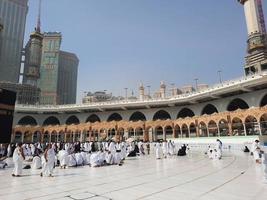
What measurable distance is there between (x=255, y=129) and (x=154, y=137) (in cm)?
1526

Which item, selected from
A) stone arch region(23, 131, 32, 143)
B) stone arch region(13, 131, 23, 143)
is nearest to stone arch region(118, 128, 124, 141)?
stone arch region(23, 131, 32, 143)

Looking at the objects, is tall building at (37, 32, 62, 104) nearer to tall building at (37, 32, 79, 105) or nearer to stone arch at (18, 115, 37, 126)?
tall building at (37, 32, 79, 105)

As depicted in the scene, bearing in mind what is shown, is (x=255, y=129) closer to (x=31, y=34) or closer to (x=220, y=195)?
(x=220, y=195)

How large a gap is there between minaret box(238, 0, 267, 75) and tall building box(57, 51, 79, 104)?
247ft

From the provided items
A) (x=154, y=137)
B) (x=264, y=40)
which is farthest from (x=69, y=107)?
(x=264, y=40)

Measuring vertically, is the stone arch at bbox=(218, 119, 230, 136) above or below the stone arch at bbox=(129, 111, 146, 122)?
below

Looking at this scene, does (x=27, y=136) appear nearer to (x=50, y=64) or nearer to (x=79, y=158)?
(x=79, y=158)

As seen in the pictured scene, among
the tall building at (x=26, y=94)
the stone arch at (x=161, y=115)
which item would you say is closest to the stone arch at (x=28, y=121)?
the stone arch at (x=161, y=115)

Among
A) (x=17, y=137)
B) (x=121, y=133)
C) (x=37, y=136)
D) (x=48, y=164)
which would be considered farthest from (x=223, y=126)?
(x=17, y=137)

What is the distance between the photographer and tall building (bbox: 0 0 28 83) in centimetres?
8956

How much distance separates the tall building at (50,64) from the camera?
295ft

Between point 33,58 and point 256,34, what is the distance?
80.5 m

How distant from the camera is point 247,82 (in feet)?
86.3

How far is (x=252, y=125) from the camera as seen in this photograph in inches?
1066
